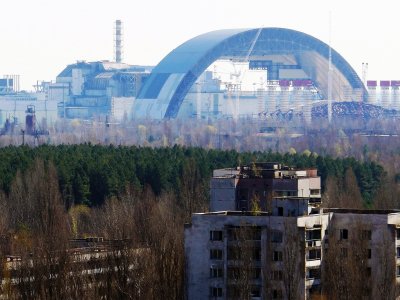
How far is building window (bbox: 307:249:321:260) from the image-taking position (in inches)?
1262

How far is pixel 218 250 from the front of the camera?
32.4 m

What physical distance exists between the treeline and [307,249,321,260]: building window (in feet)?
61.5

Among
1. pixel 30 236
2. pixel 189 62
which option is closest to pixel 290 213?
pixel 30 236

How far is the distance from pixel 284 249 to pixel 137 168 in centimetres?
2739

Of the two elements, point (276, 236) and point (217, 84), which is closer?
point (276, 236)

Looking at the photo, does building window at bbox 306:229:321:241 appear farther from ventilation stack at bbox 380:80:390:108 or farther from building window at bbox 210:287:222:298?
ventilation stack at bbox 380:80:390:108

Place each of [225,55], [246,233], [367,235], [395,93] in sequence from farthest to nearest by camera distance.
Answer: [395,93]
[225,55]
[367,235]
[246,233]

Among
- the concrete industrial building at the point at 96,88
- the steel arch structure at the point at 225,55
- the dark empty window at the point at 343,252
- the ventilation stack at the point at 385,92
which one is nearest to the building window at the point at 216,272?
the dark empty window at the point at 343,252

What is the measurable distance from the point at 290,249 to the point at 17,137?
77230 mm

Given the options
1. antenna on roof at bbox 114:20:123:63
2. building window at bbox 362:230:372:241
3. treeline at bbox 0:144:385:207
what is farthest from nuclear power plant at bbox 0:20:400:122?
building window at bbox 362:230:372:241

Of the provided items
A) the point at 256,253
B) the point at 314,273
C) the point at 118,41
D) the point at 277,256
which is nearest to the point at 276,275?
→ the point at 277,256

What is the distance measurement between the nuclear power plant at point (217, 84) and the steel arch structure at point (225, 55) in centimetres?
6

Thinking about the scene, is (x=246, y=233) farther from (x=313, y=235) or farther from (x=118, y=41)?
(x=118, y=41)

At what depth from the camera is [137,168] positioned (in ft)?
193
